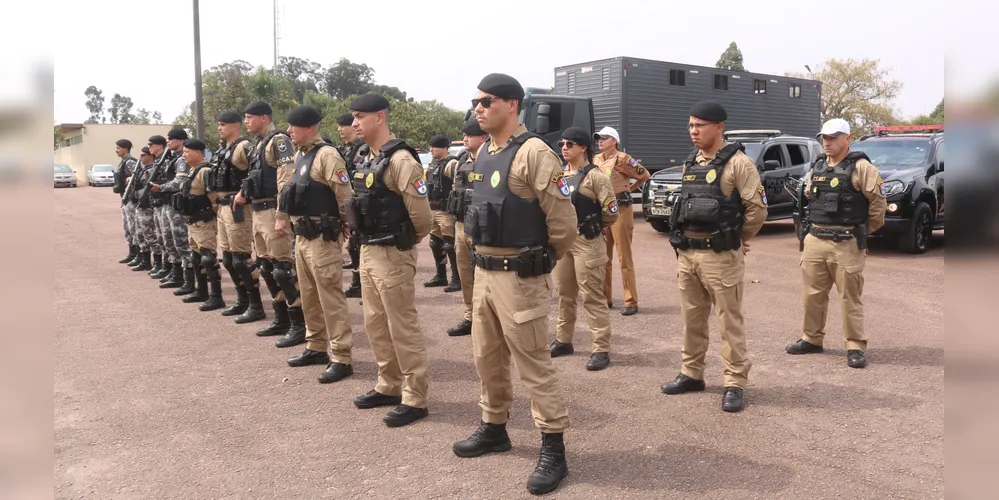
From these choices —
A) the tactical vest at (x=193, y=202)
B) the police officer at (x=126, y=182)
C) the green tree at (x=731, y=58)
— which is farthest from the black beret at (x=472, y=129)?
the green tree at (x=731, y=58)

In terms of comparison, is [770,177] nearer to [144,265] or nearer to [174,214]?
[174,214]

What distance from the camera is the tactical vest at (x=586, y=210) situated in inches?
234

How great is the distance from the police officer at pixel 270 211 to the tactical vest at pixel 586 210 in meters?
2.56

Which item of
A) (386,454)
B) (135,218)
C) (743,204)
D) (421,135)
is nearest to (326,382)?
(386,454)

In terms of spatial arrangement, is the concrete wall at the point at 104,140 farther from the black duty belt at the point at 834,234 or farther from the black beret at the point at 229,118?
the black duty belt at the point at 834,234

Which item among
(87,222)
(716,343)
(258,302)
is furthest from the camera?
(87,222)

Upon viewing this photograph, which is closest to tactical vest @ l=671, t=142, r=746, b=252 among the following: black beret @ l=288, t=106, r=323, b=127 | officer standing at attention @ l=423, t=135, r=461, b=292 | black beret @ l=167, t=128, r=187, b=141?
black beret @ l=288, t=106, r=323, b=127

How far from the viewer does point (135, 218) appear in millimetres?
11258

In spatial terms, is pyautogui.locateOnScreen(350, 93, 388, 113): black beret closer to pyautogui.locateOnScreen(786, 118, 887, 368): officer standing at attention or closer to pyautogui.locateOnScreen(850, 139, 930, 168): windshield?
pyautogui.locateOnScreen(786, 118, 887, 368): officer standing at attention

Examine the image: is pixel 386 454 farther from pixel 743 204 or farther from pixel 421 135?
pixel 421 135

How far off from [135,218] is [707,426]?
10086mm

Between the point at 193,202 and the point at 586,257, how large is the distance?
4.92 metres

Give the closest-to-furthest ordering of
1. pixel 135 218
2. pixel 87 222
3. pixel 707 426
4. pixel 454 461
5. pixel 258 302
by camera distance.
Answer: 1. pixel 454 461
2. pixel 707 426
3. pixel 258 302
4. pixel 135 218
5. pixel 87 222

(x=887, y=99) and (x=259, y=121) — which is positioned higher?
(x=887, y=99)
